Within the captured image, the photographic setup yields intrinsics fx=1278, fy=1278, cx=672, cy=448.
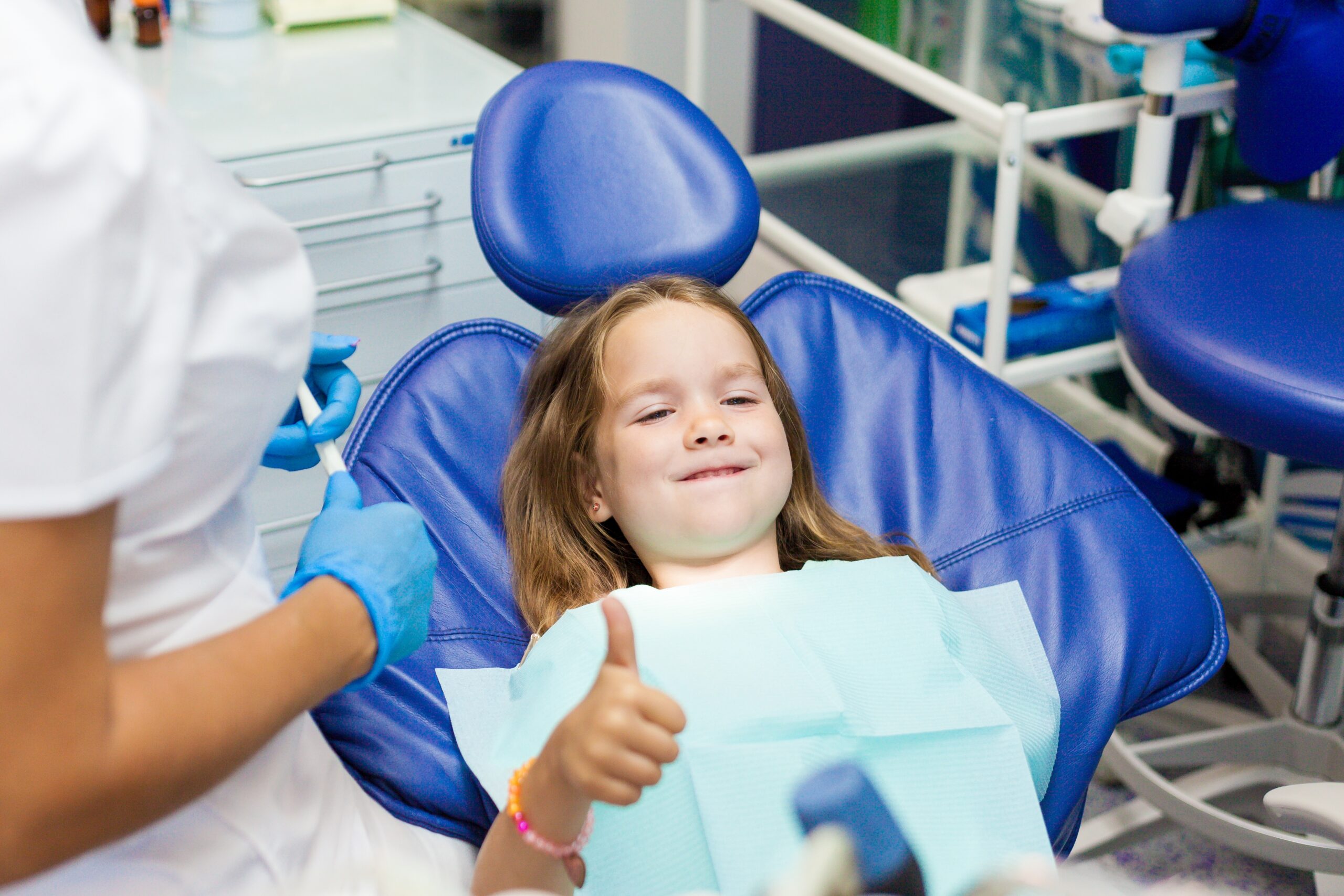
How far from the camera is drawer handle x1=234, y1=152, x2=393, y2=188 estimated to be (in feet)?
5.48

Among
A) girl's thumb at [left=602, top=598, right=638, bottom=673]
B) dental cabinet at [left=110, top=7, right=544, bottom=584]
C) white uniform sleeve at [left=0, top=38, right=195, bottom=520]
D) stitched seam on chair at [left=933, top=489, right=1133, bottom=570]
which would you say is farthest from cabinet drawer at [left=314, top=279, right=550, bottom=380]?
white uniform sleeve at [left=0, top=38, right=195, bottom=520]

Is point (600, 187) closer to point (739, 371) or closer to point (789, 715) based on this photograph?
point (739, 371)

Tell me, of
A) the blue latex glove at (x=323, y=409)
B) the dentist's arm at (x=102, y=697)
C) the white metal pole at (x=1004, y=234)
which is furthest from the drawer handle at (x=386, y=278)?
the dentist's arm at (x=102, y=697)

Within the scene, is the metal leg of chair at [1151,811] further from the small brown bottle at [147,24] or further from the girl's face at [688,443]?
the small brown bottle at [147,24]

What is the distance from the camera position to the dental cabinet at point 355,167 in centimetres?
174

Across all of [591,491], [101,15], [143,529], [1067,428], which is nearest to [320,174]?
[101,15]

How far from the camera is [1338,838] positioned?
0.98 metres

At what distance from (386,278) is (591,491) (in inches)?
23.3

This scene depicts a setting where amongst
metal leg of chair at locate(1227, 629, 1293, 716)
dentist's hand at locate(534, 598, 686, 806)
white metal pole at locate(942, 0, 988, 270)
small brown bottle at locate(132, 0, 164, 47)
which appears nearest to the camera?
dentist's hand at locate(534, 598, 686, 806)

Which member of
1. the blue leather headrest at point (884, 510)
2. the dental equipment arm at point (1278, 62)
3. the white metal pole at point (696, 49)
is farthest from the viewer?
the white metal pole at point (696, 49)

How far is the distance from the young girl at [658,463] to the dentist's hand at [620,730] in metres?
0.47

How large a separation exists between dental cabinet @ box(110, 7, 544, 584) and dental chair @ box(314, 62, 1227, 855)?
1.16 feet

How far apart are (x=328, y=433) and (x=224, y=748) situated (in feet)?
1.67

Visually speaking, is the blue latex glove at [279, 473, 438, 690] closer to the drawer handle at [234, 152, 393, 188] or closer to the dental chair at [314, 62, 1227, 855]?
the dental chair at [314, 62, 1227, 855]
